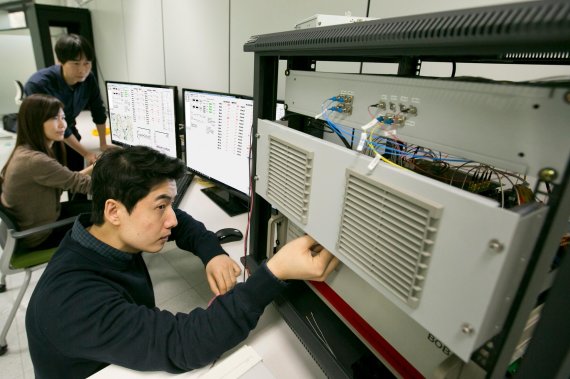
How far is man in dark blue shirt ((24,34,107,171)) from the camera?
206 cm

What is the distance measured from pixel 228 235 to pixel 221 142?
1.53 feet

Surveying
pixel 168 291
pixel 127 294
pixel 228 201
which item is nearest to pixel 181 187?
pixel 228 201

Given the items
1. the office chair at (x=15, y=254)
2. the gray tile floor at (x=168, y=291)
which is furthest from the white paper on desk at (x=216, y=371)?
the office chair at (x=15, y=254)

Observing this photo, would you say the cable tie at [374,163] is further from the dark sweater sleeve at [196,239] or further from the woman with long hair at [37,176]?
the woman with long hair at [37,176]

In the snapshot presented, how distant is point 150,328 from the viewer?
2.11 ft

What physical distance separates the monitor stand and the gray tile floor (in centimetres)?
31

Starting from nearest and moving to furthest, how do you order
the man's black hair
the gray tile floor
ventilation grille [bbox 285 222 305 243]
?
ventilation grille [bbox 285 222 305 243], the gray tile floor, the man's black hair

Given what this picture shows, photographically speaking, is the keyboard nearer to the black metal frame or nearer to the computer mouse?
the computer mouse

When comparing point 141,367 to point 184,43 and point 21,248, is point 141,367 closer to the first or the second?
point 21,248

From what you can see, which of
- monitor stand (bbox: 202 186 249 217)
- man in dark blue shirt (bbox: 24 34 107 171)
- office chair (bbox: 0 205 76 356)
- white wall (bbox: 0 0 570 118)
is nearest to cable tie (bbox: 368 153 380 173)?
white wall (bbox: 0 0 570 118)

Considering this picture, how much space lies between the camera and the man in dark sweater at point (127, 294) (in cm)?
63

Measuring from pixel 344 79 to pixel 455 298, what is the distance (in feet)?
1.33

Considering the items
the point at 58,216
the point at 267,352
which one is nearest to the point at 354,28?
the point at 267,352

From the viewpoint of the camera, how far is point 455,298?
0.37 meters
